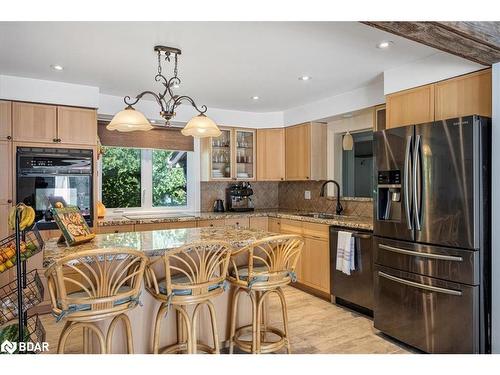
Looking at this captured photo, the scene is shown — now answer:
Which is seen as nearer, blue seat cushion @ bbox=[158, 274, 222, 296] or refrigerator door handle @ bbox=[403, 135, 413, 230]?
blue seat cushion @ bbox=[158, 274, 222, 296]

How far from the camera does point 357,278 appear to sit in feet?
11.4

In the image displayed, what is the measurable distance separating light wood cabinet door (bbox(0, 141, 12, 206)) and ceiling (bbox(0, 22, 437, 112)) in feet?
2.37

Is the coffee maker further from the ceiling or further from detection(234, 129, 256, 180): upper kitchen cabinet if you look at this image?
the ceiling

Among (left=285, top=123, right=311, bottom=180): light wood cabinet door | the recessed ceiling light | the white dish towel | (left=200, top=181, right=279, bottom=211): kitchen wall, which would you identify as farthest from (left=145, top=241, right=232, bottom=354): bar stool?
(left=200, top=181, right=279, bottom=211): kitchen wall

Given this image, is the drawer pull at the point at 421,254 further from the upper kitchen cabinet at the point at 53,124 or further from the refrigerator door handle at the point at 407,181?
the upper kitchen cabinet at the point at 53,124

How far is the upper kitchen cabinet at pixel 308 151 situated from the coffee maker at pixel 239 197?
0.70 m

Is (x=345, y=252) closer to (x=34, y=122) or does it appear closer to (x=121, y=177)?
(x=121, y=177)

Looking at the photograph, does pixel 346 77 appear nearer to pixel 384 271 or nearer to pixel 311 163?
pixel 311 163

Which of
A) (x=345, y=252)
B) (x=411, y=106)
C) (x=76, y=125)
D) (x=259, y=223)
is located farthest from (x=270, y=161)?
(x=76, y=125)

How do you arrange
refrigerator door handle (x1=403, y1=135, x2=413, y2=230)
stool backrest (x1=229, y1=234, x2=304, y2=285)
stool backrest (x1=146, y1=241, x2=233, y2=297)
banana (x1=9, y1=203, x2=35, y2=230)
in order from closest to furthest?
banana (x1=9, y1=203, x2=35, y2=230) < stool backrest (x1=146, y1=241, x2=233, y2=297) < stool backrest (x1=229, y1=234, x2=304, y2=285) < refrigerator door handle (x1=403, y1=135, x2=413, y2=230)

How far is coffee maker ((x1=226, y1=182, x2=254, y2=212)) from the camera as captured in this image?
510 centimetres

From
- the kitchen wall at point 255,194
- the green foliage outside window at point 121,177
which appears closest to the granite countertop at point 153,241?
the green foliage outside window at point 121,177

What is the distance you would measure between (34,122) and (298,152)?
126 inches

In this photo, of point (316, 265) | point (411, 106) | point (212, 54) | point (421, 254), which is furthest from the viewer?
point (316, 265)
